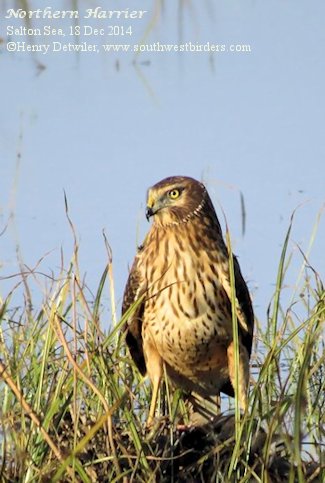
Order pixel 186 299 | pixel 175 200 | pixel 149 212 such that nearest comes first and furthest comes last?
1. pixel 186 299
2. pixel 149 212
3. pixel 175 200

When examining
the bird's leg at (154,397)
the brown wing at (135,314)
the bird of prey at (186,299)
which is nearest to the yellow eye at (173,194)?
the bird of prey at (186,299)

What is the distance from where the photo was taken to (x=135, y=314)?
679 cm

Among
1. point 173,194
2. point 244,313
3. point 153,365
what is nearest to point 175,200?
point 173,194

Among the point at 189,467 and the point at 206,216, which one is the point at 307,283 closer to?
the point at 206,216

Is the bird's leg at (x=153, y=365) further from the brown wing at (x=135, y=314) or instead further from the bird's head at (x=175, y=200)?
the bird's head at (x=175, y=200)

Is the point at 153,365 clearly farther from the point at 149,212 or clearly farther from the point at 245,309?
the point at 149,212

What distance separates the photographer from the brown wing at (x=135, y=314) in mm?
6750

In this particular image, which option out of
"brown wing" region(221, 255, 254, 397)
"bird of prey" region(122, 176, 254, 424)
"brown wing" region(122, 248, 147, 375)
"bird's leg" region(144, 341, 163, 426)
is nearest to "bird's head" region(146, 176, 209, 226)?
"bird of prey" region(122, 176, 254, 424)

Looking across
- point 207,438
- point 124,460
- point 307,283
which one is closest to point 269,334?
point 307,283

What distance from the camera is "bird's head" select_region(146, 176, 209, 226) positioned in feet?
22.6

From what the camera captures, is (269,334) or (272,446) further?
(269,334)

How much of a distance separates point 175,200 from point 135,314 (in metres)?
0.63

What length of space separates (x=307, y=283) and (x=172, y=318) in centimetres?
69

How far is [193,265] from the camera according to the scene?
6.72 metres
